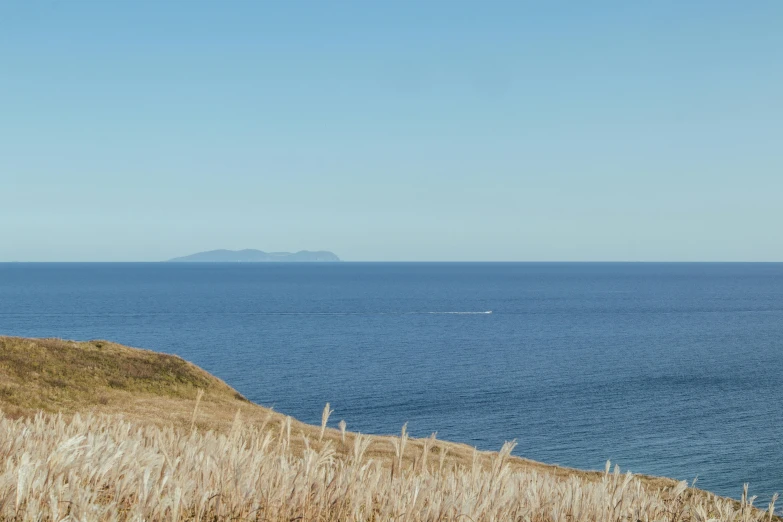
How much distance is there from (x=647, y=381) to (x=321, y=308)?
11493 centimetres

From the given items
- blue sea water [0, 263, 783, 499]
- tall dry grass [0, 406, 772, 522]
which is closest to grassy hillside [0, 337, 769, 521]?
tall dry grass [0, 406, 772, 522]

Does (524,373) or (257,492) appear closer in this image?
(257,492)

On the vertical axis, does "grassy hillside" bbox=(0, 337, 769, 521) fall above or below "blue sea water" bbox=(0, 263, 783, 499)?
above

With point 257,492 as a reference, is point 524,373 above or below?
below

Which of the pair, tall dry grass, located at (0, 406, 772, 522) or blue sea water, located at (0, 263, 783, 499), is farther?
blue sea water, located at (0, 263, 783, 499)

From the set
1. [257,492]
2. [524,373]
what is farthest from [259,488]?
[524,373]

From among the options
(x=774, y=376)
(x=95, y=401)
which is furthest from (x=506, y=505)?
(x=774, y=376)

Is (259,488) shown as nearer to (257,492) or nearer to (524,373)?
(257,492)

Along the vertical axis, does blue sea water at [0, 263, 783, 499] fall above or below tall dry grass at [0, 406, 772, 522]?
below

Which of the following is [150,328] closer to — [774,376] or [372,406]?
[372,406]

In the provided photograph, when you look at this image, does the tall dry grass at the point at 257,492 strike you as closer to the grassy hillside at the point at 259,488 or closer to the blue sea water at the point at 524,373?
the grassy hillside at the point at 259,488

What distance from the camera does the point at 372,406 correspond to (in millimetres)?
71375

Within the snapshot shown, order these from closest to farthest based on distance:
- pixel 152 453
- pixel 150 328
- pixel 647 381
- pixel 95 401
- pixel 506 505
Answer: pixel 506 505, pixel 152 453, pixel 95 401, pixel 647 381, pixel 150 328

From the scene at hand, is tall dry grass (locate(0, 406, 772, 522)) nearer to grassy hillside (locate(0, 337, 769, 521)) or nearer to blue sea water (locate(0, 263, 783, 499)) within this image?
grassy hillside (locate(0, 337, 769, 521))
